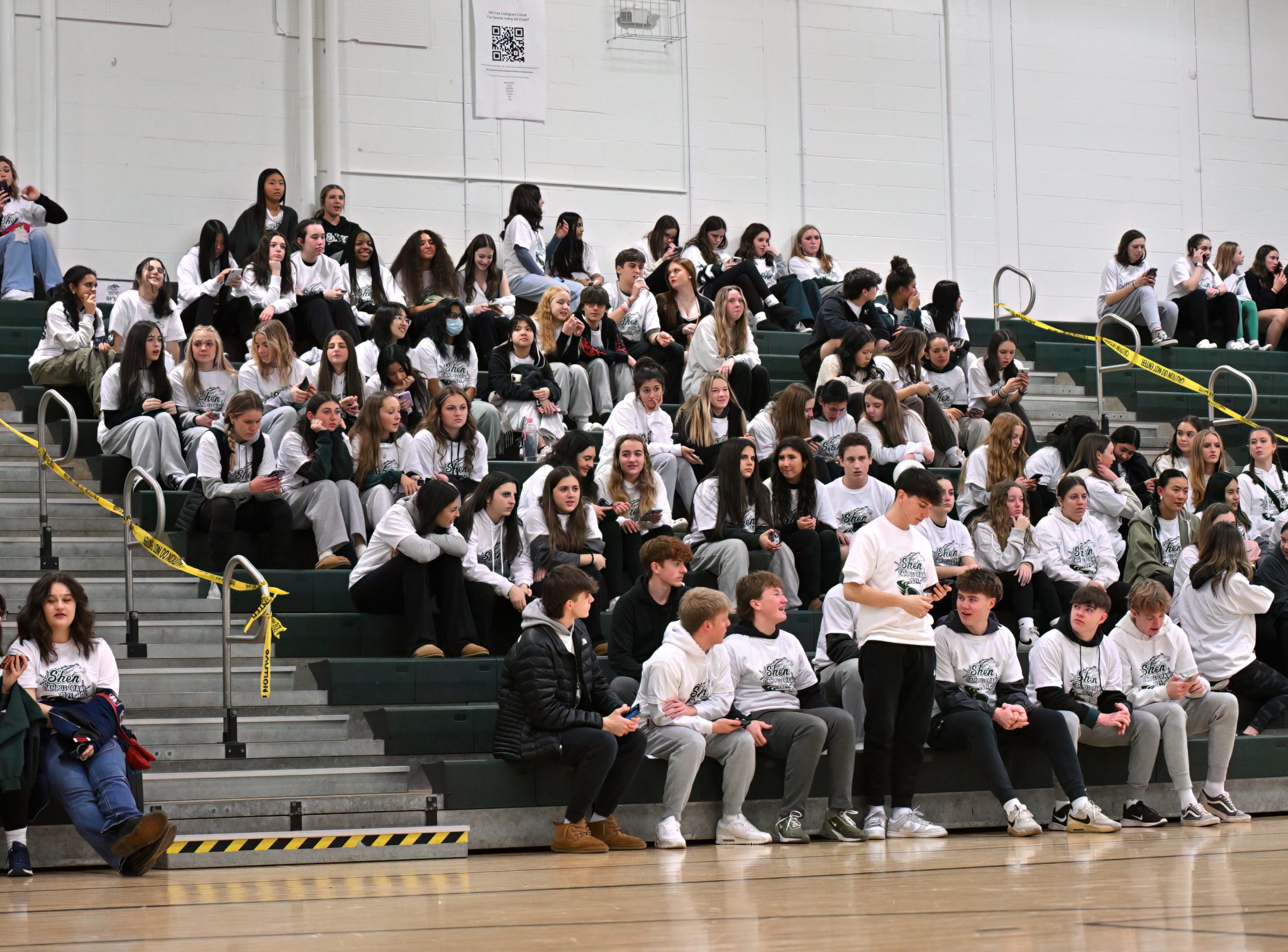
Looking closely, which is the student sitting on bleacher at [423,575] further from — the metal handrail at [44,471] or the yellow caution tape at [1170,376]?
the yellow caution tape at [1170,376]

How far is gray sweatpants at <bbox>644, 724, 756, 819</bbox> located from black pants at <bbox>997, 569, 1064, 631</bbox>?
2249 mm

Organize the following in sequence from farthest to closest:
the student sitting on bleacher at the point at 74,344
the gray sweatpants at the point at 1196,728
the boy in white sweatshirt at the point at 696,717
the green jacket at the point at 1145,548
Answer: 1. the student sitting on bleacher at the point at 74,344
2. the green jacket at the point at 1145,548
3. the gray sweatpants at the point at 1196,728
4. the boy in white sweatshirt at the point at 696,717

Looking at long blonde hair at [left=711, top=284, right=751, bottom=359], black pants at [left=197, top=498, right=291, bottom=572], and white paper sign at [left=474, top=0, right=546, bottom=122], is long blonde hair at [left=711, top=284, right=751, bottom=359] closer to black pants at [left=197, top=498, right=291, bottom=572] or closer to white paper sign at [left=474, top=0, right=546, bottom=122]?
black pants at [left=197, top=498, right=291, bottom=572]

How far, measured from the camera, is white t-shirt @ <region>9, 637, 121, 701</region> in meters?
6.42

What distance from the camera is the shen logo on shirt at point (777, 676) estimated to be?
7.14 m

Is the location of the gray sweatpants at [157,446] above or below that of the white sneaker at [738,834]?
above

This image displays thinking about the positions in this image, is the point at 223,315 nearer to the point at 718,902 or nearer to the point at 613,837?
the point at 613,837

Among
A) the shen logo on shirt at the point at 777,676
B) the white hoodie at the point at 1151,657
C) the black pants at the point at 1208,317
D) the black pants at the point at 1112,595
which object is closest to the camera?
the shen logo on shirt at the point at 777,676

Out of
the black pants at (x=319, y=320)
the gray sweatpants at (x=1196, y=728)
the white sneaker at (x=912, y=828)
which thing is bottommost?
the white sneaker at (x=912, y=828)

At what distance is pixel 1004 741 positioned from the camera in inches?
294

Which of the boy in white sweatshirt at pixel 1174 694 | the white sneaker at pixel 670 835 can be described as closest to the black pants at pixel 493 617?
the white sneaker at pixel 670 835

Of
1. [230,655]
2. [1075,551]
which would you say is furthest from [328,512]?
[1075,551]

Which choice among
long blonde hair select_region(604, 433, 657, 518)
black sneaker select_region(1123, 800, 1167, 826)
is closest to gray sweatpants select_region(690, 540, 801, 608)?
long blonde hair select_region(604, 433, 657, 518)

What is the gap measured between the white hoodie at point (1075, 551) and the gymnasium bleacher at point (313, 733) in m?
1.13
